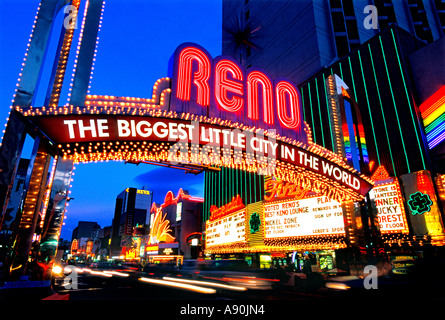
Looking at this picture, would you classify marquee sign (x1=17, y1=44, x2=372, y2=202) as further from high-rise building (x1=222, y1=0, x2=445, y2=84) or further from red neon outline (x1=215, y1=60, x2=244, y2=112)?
high-rise building (x1=222, y1=0, x2=445, y2=84)

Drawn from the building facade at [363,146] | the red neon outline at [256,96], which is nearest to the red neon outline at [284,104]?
the red neon outline at [256,96]

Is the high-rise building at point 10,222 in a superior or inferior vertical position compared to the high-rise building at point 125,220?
inferior

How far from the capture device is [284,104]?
11242 millimetres

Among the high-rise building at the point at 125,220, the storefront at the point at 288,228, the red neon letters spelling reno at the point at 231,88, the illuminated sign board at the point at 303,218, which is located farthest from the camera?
the high-rise building at the point at 125,220

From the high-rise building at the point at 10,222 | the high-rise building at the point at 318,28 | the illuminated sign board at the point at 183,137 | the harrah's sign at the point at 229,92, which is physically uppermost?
the high-rise building at the point at 318,28

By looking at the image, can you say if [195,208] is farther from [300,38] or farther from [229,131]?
[229,131]

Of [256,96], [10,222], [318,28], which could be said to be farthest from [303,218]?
[10,222]

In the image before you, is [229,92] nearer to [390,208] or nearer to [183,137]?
[183,137]

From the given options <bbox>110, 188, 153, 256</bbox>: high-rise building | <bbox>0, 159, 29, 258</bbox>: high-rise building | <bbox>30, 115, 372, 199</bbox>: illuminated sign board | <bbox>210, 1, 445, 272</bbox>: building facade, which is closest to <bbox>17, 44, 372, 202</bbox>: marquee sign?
<bbox>30, 115, 372, 199</bbox>: illuminated sign board

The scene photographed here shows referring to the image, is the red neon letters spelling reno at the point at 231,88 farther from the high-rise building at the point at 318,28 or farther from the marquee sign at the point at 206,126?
the high-rise building at the point at 318,28

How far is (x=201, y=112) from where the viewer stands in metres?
8.91

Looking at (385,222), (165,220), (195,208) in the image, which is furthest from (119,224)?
(385,222)

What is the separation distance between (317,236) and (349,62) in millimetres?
14539

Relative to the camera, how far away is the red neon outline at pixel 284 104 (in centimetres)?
1093
